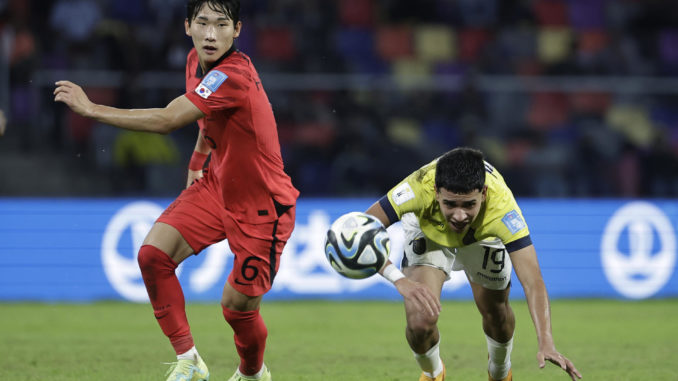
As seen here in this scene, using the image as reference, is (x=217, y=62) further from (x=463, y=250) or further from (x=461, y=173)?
(x=463, y=250)

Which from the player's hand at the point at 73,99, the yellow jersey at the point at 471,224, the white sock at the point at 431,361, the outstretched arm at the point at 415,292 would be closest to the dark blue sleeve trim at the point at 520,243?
the yellow jersey at the point at 471,224

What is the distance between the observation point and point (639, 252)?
13000mm

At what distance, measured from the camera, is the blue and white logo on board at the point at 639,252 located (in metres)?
13.0

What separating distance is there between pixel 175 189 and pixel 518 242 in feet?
27.0

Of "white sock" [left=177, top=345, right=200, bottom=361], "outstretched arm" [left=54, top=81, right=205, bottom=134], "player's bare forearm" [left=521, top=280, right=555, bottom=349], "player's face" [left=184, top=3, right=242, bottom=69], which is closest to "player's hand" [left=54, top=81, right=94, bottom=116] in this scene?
"outstretched arm" [left=54, top=81, right=205, bottom=134]

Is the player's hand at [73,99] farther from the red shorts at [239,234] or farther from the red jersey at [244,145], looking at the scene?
the red shorts at [239,234]

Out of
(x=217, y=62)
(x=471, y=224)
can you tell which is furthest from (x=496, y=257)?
(x=217, y=62)

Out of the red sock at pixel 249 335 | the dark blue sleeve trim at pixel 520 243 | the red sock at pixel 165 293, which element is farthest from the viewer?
the red sock at pixel 249 335

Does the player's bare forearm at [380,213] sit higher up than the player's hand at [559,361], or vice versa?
the player's bare forearm at [380,213]

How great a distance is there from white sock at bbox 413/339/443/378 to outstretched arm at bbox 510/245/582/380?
956 millimetres

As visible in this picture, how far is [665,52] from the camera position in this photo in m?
17.3

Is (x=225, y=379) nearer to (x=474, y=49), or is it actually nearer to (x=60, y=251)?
(x=60, y=251)

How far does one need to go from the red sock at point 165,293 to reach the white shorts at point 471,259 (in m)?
1.57

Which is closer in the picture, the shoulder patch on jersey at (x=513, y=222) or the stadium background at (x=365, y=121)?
the shoulder patch on jersey at (x=513, y=222)
